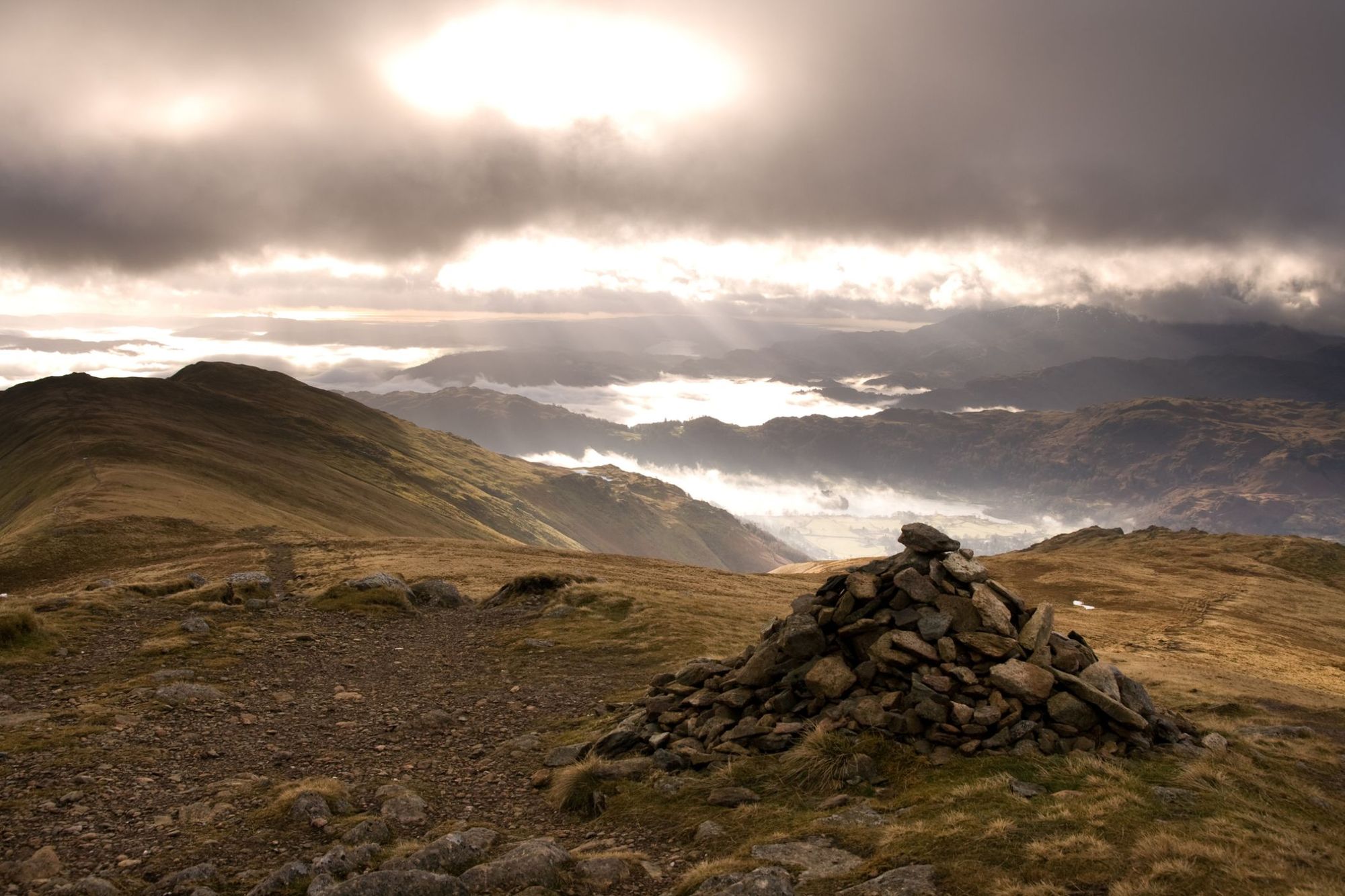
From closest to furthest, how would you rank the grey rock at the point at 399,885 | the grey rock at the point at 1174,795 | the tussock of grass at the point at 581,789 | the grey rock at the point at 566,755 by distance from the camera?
the grey rock at the point at 399,885
the grey rock at the point at 1174,795
the tussock of grass at the point at 581,789
the grey rock at the point at 566,755

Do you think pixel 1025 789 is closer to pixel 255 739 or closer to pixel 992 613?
pixel 992 613

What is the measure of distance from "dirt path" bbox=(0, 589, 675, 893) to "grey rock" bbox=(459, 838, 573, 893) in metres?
1.79

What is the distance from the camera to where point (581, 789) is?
63.9ft

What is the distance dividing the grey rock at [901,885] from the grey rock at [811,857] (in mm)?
879

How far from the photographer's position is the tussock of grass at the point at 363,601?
45.3 m

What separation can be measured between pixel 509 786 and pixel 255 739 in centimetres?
991

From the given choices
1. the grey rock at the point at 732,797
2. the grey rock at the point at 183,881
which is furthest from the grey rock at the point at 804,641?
the grey rock at the point at 183,881

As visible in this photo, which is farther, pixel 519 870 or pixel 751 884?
pixel 519 870

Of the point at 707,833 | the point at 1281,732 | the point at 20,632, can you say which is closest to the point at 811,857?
the point at 707,833

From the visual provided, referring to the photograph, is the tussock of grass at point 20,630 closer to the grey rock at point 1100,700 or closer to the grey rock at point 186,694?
the grey rock at point 186,694

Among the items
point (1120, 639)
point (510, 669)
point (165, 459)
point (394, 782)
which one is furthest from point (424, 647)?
point (165, 459)

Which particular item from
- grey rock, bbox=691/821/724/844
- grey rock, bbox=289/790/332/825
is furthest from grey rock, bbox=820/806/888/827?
grey rock, bbox=289/790/332/825

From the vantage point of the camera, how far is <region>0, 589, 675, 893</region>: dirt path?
16.8 meters

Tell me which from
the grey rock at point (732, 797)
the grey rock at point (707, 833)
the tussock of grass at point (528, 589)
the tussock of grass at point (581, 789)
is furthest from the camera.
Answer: the tussock of grass at point (528, 589)
